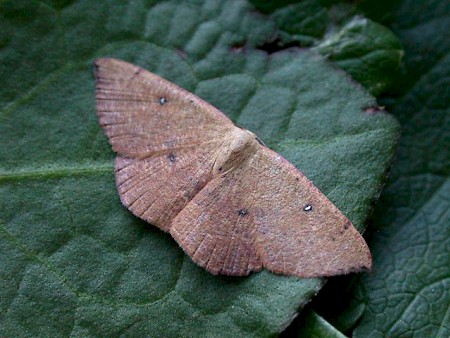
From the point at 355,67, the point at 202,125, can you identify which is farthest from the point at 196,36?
the point at 355,67

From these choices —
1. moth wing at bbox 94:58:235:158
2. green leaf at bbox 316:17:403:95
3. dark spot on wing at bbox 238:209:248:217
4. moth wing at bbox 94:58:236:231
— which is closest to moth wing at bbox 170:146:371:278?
dark spot on wing at bbox 238:209:248:217

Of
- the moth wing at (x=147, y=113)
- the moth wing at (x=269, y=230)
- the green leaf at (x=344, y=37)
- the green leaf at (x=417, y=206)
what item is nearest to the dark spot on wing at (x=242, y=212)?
the moth wing at (x=269, y=230)

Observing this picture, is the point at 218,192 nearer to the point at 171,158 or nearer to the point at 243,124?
the point at 171,158

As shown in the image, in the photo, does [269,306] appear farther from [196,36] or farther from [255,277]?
[196,36]

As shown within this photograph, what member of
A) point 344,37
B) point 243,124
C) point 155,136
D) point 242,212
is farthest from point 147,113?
point 344,37

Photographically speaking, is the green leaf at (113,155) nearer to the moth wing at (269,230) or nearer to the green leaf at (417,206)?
the moth wing at (269,230)
